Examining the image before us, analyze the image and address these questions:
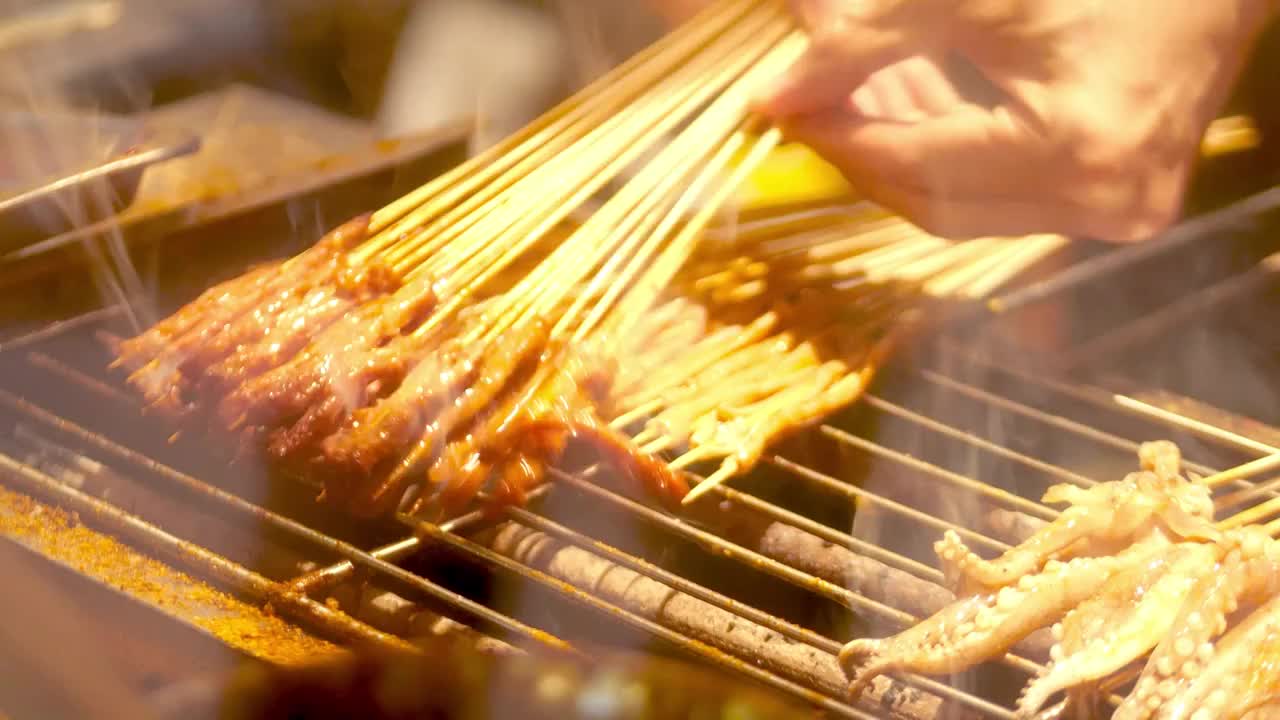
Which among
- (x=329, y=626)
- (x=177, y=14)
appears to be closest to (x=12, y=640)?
(x=329, y=626)

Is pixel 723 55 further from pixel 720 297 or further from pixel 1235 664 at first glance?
pixel 1235 664

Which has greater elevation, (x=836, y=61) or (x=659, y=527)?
(x=836, y=61)

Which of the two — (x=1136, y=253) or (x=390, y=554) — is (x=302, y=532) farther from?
(x=1136, y=253)

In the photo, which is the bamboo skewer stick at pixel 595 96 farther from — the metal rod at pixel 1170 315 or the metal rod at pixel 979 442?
the metal rod at pixel 1170 315

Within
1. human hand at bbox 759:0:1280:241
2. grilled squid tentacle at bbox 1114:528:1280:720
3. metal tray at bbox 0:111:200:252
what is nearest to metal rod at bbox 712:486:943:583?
grilled squid tentacle at bbox 1114:528:1280:720

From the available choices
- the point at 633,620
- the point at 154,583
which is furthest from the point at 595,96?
the point at 154,583

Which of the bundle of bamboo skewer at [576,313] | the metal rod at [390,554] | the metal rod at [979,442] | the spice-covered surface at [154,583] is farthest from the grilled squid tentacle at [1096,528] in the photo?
the spice-covered surface at [154,583]

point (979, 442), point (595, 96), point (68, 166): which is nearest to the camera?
point (979, 442)
